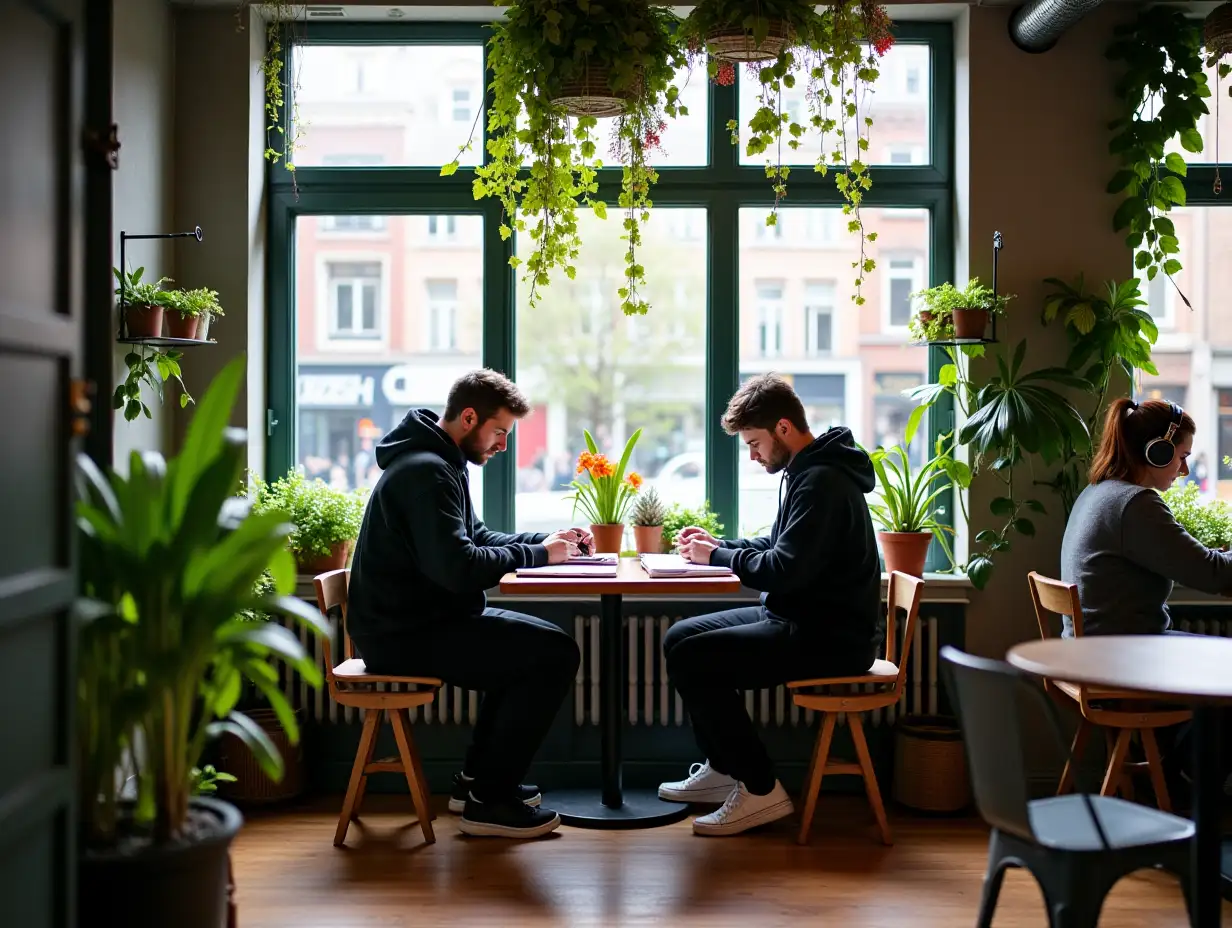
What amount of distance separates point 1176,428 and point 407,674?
101 inches

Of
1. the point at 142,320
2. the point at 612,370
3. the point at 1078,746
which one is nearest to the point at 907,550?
the point at 1078,746

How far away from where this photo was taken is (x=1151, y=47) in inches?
173

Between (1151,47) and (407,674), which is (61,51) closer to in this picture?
(407,674)

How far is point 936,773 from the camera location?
13.6ft

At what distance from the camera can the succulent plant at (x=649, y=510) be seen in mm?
4406

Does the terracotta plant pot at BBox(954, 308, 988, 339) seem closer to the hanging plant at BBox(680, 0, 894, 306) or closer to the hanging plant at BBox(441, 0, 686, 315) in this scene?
the hanging plant at BBox(680, 0, 894, 306)

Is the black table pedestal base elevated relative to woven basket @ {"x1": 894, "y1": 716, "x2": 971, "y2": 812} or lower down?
lower down

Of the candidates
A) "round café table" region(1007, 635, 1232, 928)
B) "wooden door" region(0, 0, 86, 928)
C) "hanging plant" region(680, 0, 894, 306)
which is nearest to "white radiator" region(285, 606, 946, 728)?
"hanging plant" region(680, 0, 894, 306)

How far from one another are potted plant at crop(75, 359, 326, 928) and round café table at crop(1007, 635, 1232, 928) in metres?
1.52

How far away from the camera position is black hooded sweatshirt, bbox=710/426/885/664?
370cm

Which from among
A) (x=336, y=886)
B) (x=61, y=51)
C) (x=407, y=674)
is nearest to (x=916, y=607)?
(x=407, y=674)

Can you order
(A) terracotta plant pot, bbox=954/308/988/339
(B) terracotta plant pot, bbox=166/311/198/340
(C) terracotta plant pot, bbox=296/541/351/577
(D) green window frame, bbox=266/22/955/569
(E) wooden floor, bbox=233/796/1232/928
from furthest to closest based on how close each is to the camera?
(D) green window frame, bbox=266/22/955/569
(C) terracotta plant pot, bbox=296/541/351/577
(A) terracotta plant pot, bbox=954/308/988/339
(B) terracotta plant pot, bbox=166/311/198/340
(E) wooden floor, bbox=233/796/1232/928

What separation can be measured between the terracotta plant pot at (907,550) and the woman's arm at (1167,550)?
35.4 inches

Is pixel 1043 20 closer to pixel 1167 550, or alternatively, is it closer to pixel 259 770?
pixel 1167 550
